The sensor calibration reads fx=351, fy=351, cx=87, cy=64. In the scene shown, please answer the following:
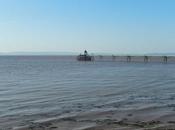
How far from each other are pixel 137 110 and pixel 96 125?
13.5 feet

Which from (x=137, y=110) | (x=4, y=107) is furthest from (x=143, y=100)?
(x=4, y=107)

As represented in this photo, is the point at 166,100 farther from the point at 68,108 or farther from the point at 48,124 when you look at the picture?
the point at 48,124

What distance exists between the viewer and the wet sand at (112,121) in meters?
13.1

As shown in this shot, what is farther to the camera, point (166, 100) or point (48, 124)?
point (166, 100)

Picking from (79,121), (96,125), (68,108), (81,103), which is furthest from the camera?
(81,103)

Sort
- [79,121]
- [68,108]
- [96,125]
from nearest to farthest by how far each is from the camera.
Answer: [96,125], [79,121], [68,108]

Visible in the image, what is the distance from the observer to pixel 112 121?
1427 centimetres

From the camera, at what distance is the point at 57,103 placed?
19.6 metres

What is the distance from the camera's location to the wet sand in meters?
13.1

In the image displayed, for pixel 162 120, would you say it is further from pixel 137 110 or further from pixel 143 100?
pixel 143 100

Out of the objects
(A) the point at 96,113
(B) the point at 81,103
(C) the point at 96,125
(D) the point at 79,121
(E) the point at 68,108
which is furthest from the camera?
(B) the point at 81,103

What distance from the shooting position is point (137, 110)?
17.0 metres

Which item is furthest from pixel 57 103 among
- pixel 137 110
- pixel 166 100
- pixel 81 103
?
pixel 166 100

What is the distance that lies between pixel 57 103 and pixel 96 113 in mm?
4027
